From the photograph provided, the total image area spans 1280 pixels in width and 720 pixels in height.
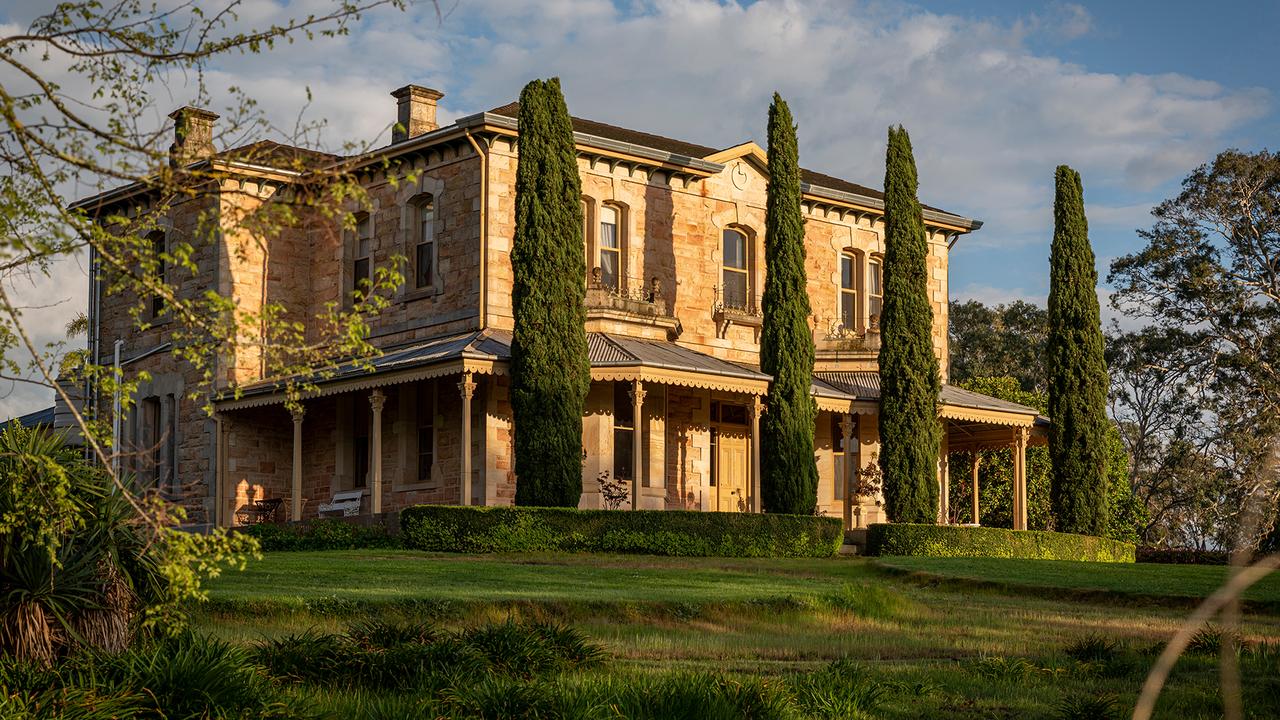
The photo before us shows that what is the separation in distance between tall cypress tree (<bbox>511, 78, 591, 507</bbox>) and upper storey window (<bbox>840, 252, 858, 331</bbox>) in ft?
32.8

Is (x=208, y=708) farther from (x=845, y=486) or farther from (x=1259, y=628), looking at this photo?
(x=845, y=486)

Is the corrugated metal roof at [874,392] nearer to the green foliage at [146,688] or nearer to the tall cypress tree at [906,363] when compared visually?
the tall cypress tree at [906,363]

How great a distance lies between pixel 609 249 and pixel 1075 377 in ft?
33.5

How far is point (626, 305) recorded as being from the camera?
30.2 meters

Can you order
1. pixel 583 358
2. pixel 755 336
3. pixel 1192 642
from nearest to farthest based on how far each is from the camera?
pixel 1192 642
pixel 583 358
pixel 755 336

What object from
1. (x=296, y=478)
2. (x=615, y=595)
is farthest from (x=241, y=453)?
(x=615, y=595)

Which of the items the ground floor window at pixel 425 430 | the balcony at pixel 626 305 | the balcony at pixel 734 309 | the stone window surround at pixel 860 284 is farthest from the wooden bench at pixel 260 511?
the stone window surround at pixel 860 284

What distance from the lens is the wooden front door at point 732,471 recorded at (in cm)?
3203

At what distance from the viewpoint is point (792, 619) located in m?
16.6

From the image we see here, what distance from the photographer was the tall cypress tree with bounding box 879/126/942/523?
97.9 feet

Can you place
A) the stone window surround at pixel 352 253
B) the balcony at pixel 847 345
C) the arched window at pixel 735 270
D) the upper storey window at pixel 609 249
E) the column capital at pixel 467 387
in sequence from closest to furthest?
1. the column capital at pixel 467 387
2. the upper storey window at pixel 609 249
3. the stone window surround at pixel 352 253
4. the arched window at pixel 735 270
5. the balcony at pixel 847 345

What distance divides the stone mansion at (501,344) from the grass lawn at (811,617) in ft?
18.0

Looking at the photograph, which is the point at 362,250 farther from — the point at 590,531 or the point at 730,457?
the point at 590,531

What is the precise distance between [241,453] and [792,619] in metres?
17.7
